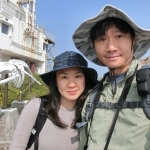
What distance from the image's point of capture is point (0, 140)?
5.55 meters

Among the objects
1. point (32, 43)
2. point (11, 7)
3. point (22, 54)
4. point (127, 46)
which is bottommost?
point (127, 46)

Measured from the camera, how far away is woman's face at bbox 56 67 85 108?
1931 millimetres

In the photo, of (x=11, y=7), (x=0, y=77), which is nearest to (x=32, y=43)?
(x=11, y=7)

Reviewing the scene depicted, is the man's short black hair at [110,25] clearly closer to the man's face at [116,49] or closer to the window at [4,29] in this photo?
the man's face at [116,49]

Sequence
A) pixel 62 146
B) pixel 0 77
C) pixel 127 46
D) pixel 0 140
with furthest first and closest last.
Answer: pixel 0 77 < pixel 0 140 < pixel 62 146 < pixel 127 46

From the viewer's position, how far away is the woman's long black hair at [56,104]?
1922 mm

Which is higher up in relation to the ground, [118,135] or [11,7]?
[11,7]

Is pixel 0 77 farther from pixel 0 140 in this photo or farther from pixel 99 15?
pixel 99 15

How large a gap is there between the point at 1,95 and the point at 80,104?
940cm

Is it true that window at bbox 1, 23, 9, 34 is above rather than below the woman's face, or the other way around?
above

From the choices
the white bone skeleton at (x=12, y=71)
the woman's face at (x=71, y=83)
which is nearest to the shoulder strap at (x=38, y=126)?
the woman's face at (x=71, y=83)

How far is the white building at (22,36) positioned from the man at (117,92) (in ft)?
53.1

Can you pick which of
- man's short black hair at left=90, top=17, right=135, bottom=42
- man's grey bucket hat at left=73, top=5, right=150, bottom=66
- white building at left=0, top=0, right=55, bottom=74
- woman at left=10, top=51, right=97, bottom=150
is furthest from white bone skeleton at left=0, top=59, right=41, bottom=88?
white building at left=0, top=0, right=55, bottom=74

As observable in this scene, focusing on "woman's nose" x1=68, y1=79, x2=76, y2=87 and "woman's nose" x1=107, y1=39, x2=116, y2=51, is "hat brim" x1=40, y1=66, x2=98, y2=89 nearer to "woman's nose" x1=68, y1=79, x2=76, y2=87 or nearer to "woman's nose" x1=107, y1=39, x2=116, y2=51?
"woman's nose" x1=68, y1=79, x2=76, y2=87
